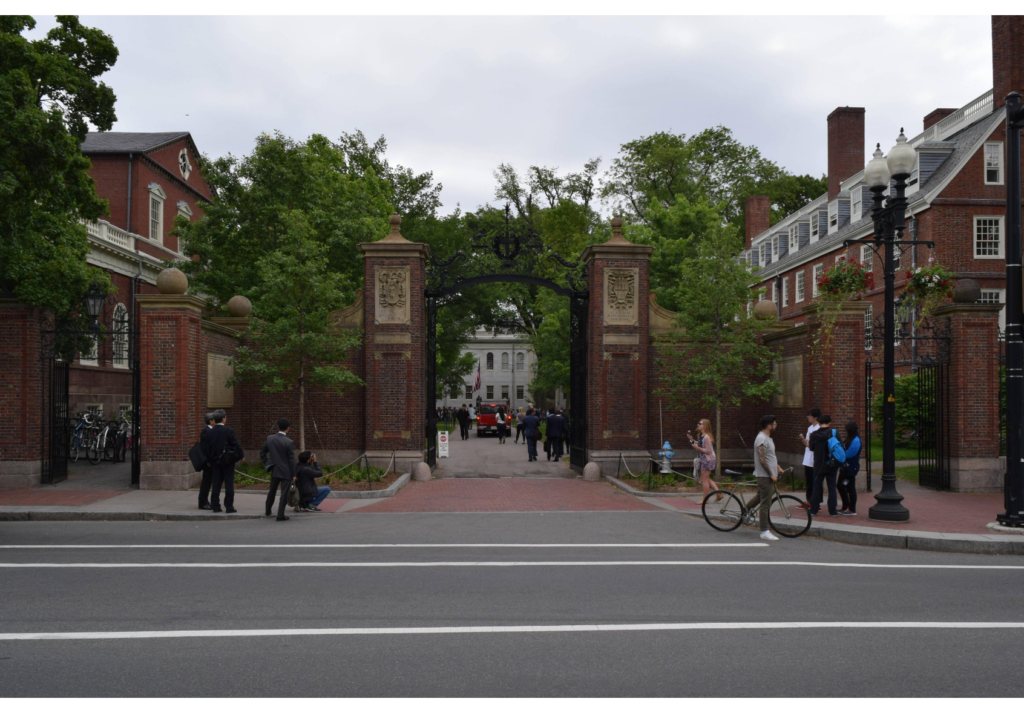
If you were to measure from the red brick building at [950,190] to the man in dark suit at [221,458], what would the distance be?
2035cm

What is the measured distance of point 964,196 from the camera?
33656 millimetres

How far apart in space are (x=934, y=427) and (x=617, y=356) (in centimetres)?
720

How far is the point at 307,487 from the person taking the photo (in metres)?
13.9

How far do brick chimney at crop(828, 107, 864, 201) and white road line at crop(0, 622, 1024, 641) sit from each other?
40.8 metres

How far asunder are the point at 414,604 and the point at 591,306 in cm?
1377

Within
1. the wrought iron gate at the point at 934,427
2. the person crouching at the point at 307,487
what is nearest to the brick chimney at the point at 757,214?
the wrought iron gate at the point at 934,427

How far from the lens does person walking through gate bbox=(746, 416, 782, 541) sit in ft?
36.4

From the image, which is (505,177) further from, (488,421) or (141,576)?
(141,576)

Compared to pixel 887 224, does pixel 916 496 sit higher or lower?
lower

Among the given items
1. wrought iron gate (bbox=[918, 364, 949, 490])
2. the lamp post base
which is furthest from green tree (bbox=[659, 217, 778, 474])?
the lamp post base

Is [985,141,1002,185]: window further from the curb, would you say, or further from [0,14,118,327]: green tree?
[0,14,118,327]: green tree

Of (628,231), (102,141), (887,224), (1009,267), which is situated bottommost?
(1009,267)

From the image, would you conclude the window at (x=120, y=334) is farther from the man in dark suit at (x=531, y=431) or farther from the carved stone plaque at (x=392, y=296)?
the man in dark suit at (x=531, y=431)

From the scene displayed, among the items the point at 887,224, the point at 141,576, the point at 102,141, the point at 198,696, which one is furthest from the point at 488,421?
the point at 198,696
